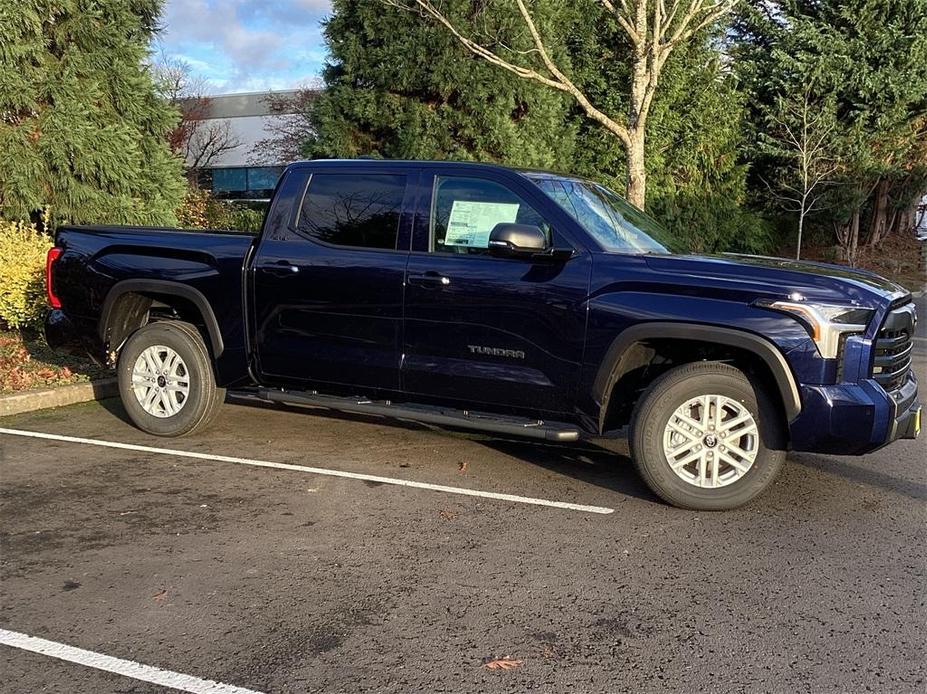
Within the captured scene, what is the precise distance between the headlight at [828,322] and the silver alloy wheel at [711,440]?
0.56 meters

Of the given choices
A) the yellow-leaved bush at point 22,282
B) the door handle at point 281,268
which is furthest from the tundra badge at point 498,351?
the yellow-leaved bush at point 22,282

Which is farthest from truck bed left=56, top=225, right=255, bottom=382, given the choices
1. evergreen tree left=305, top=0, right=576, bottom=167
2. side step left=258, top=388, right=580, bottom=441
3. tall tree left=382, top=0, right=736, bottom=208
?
evergreen tree left=305, top=0, right=576, bottom=167

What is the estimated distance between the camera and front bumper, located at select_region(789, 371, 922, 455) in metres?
4.51

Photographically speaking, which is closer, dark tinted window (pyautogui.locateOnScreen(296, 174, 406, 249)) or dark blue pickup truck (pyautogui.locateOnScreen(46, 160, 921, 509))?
dark blue pickup truck (pyautogui.locateOnScreen(46, 160, 921, 509))

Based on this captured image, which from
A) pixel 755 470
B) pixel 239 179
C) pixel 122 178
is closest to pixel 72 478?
pixel 755 470

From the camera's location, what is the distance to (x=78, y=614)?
11.7 ft

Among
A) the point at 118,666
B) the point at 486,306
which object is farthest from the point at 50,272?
the point at 118,666

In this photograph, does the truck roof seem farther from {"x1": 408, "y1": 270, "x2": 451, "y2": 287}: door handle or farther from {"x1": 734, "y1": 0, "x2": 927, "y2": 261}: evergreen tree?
{"x1": 734, "y1": 0, "x2": 927, "y2": 261}: evergreen tree

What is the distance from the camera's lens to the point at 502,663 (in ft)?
10.5

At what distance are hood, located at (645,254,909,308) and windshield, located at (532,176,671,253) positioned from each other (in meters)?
0.34

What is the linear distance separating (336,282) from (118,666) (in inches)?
121

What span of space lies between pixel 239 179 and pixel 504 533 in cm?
4634

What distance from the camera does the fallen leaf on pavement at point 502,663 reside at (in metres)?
3.16

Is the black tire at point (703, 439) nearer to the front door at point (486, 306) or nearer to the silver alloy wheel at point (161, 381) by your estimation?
the front door at point (486, 306)
